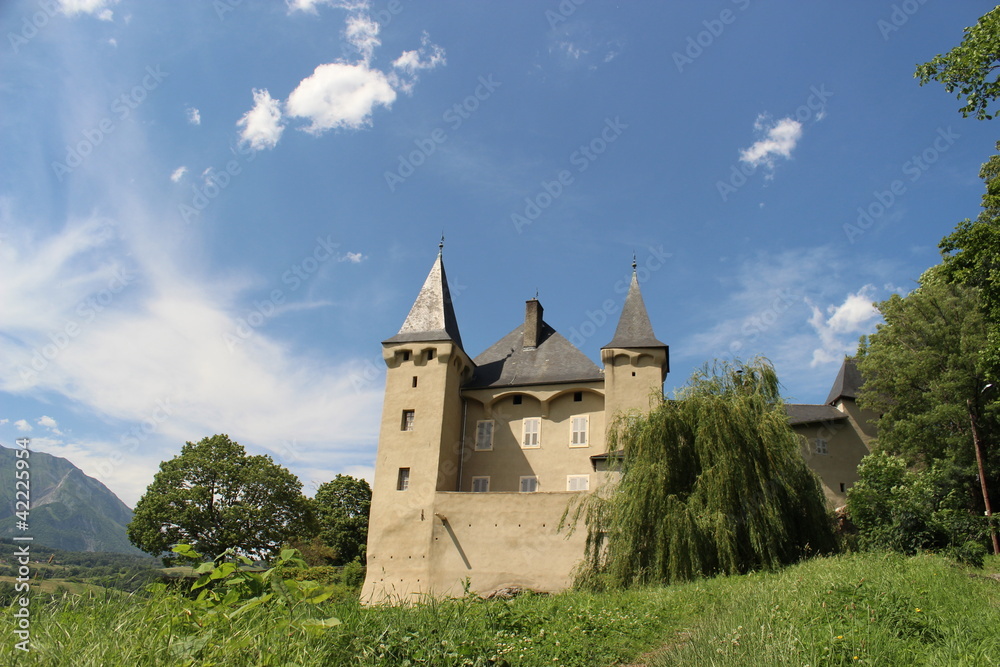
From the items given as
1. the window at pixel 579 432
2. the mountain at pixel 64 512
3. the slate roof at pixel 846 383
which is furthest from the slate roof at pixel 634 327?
the mountain at pixel 64 512

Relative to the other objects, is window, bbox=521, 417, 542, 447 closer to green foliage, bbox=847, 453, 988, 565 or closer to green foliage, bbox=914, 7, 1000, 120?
green foliage, bbox=847, 453, 988, 565

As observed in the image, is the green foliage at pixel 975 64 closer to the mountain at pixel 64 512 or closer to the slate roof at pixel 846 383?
the mountain at pixel 64 512

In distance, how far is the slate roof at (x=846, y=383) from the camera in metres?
29.2

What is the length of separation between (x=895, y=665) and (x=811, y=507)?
37.9 ft

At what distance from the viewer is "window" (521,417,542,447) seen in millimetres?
26809

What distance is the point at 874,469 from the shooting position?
21406 mm

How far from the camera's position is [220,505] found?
102ft

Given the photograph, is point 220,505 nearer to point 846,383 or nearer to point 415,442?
point 415,442

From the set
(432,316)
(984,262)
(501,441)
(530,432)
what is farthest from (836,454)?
(432,316)

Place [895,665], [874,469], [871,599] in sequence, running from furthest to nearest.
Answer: [874,469] → [871,599] → [895,665]

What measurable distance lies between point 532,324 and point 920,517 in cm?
1791

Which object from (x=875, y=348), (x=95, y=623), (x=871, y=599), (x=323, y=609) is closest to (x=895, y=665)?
(x=871, y=599)

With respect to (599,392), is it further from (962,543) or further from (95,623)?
(95,623)

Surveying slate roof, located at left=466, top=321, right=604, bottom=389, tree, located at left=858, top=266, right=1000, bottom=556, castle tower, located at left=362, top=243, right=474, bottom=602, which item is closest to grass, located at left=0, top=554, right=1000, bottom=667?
tree, located at left=858, top=266, right=1000, bottom=556
